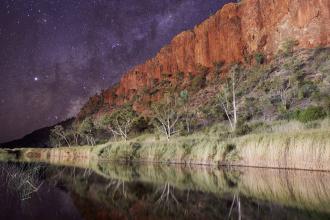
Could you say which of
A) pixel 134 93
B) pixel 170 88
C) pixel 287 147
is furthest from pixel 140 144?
pixel 134 93

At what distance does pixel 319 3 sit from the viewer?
77.7 m

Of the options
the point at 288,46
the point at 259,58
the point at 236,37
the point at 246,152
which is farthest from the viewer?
the point at 236,37

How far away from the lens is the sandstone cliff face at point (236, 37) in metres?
77.6

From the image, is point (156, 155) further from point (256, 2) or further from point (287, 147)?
point (256, 2)

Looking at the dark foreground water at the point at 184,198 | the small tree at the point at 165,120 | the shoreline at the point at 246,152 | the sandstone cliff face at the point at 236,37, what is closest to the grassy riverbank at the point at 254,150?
the shoreline at the point at 246,152

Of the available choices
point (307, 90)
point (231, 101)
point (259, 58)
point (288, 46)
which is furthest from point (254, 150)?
point (259, 58)

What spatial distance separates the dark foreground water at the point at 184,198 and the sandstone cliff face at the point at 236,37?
6175cm

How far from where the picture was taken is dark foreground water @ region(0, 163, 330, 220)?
451 inches

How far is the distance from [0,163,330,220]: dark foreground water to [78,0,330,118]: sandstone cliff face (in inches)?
2431

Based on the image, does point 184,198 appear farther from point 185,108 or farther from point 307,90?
point 185,108

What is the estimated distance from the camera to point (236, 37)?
102000mm

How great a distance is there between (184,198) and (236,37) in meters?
92.4

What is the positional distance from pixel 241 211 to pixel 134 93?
4578 inches

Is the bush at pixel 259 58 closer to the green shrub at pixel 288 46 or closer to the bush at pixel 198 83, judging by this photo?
the green shrub at pixel 288 46
